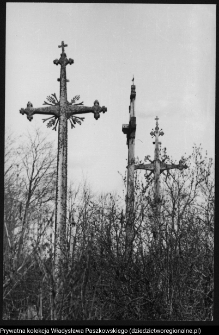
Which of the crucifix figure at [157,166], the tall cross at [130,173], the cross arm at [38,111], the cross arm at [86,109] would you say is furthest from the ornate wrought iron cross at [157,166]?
the cross arm at [38,111]

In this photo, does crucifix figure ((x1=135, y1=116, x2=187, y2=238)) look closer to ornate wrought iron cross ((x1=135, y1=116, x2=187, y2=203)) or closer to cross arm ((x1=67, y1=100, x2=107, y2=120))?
ornate wrought iron cross ((x1=135, y1=116, x2=187, y2=203))

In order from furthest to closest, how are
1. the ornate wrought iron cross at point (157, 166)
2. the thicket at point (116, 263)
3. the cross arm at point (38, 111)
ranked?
the ornate wrought iron cross at point (157, 166)
the cross arm at point (38, 111)
the thicket at point (116, 263)

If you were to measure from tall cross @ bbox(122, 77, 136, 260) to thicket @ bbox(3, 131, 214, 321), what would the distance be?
94 millimetres

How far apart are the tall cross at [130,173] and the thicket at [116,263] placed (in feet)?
0.31

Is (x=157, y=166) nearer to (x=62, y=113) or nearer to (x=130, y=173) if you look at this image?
(x=130, y=173)

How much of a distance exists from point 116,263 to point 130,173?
1917 mm

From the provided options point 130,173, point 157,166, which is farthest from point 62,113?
point 157,166

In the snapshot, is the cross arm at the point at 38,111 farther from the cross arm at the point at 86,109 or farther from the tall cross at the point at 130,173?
the tall cross at the point at 130,173

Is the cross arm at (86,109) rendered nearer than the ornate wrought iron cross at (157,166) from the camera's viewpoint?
Yes

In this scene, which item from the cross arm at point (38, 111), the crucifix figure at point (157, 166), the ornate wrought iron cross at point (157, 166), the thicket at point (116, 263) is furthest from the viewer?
the ornate wrought iron cross at point (157, 166)

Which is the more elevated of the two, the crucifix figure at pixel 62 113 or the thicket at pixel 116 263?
the crucifix figure at pixel 62 113

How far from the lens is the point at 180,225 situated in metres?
8.08

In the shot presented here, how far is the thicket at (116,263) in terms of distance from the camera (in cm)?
646

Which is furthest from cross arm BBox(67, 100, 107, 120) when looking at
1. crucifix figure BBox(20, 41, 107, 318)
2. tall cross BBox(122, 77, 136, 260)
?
tall cross BBox(122, 77, 136, 260)
